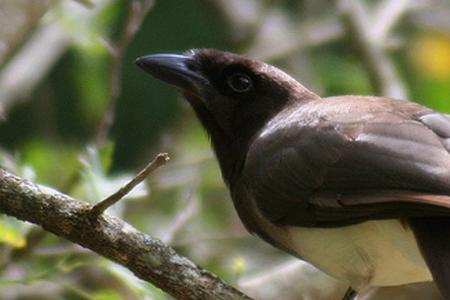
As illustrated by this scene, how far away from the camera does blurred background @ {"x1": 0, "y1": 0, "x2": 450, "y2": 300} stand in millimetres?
5652

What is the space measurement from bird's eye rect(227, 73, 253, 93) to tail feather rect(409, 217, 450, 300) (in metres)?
1.12

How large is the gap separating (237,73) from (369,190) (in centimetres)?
104

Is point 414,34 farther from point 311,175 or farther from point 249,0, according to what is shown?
point 311,175

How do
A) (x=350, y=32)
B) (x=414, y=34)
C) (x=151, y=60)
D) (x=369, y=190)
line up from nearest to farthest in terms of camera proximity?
(x=369, y=190) → (x=151, y=60) → (x=350, y=32) → (x=414, y=34)

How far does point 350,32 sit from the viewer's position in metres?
6.84

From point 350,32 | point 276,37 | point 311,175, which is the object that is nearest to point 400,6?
point 350,32

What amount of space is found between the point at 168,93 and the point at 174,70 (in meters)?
3.37

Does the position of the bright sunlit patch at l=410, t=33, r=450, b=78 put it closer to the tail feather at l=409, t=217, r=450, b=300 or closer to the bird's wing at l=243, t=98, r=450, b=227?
the bird's wing at l=243, t=98, r=450, b=227

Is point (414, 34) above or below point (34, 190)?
above

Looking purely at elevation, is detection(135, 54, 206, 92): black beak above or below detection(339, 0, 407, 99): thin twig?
below

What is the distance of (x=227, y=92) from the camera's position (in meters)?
5.29

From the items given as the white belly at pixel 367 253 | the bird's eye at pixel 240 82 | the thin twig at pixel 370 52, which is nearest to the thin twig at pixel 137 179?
the white belly at pixel 367 253

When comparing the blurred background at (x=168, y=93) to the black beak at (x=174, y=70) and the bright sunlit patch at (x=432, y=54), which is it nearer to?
the bright sunlit patch at (x=432, y=54)

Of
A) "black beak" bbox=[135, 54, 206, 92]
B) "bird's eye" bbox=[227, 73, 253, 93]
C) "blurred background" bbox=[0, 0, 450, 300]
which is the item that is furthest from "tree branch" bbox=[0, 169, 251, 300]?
"bird's eye" bbox=[227, 73, 253, 93]
